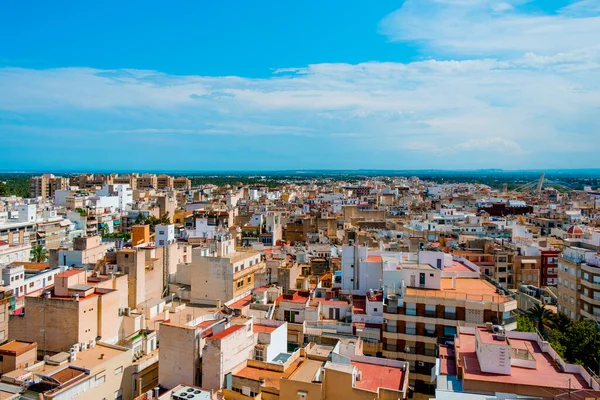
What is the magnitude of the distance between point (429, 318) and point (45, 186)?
14137 centimetres

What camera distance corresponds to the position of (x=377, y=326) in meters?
29.5

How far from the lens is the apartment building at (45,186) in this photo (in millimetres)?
143125

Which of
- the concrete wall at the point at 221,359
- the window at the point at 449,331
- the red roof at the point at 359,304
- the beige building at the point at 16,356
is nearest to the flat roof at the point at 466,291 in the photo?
the window at the point at 449,331

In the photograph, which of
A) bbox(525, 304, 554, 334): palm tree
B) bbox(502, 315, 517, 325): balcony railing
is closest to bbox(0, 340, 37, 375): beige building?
bbox(502, 315, 517, 325): balcony railing

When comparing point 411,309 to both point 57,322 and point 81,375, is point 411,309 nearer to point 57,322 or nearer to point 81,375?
point 81,375

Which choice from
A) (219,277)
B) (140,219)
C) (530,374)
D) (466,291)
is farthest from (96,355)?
(140,219)

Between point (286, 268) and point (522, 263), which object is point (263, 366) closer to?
point (286, 268)

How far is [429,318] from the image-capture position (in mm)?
27891

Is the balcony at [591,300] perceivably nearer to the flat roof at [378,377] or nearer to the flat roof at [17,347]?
the flat roof at [378,377]

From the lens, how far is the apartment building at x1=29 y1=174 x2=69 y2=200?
143125 mm

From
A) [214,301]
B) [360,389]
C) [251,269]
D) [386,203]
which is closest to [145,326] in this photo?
[214,301]

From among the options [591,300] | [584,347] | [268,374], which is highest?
[591,300]

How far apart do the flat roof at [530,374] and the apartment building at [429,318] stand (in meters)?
4.66

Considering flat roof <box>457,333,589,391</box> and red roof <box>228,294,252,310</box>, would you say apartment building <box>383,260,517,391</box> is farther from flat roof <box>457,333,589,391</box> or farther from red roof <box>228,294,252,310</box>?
red roof <box>228,294,252,310</box>
